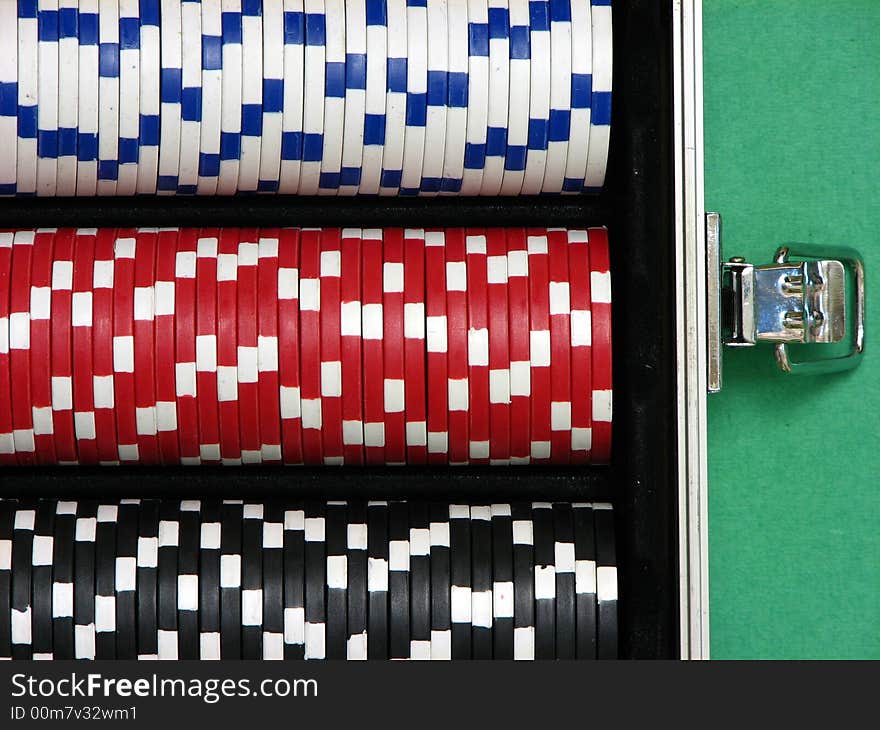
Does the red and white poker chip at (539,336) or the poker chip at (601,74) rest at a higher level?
the poker chip at (601,74)

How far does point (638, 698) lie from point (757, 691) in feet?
0.76

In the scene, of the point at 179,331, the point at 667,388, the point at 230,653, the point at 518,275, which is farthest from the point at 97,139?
the point at 667,388

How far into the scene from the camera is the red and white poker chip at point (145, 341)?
213cm

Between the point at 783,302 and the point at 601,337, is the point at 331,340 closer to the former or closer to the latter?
the point at 601,337

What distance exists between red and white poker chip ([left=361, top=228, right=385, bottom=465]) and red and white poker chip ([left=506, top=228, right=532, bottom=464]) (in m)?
0.27

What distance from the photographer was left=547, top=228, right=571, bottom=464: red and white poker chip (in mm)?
2143

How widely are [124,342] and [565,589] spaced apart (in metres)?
1.04

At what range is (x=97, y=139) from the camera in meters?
2.13

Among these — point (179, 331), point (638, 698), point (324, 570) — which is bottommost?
point (638, 698)

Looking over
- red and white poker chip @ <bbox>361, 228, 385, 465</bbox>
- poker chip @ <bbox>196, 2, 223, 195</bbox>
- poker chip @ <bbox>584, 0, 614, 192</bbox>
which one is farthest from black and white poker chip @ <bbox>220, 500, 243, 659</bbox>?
poker chip @ <bbox>584, 0, 614, 192</bbox>

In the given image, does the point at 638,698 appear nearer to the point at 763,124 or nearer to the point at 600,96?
the point at 600,96

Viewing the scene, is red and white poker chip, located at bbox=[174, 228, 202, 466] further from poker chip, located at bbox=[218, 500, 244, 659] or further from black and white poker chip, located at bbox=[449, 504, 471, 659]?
black and white poker chip, located at bbox=[449, 504, 471, 659]

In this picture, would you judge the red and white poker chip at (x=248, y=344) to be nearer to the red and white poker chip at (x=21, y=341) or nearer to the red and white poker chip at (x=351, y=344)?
the red and white poker chip at (x=351, y=344)

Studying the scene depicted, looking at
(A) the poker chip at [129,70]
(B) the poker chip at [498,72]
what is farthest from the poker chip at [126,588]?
(B) the poker chip at [498,72]
